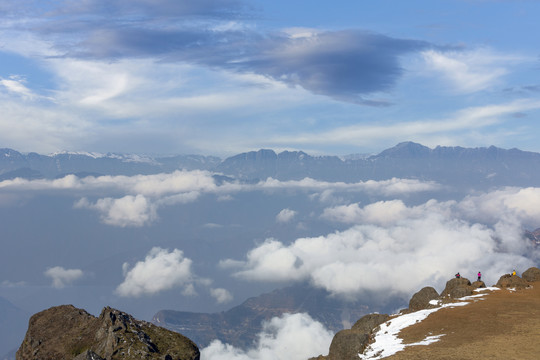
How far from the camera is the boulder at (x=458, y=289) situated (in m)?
66.6

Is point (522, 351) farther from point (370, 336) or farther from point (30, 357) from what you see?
point (30, 357)

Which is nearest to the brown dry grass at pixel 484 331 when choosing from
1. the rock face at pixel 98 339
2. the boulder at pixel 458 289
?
the boulder at pixel 458 289

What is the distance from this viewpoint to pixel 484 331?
46.7 metres

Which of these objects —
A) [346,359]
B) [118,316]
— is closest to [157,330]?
[118,316]

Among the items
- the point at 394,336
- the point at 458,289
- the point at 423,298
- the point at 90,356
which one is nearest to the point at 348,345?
the point at 394,336

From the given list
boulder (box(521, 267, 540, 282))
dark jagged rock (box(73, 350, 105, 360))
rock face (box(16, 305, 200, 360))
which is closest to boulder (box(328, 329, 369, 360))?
rock face (box(16, 305, 200, 360))

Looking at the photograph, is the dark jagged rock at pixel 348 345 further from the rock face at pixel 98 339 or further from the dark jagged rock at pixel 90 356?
the dark jagged rock at pixel 90 356

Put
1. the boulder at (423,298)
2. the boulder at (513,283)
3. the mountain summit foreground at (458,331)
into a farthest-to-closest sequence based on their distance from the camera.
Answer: the boulder at (513,283)
the boulder at (423,298)
the mountain summit foreground at (458,331)

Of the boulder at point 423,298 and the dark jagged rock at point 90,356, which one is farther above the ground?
the boulder at point 423,298

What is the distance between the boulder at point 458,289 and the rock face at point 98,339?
41.8 m

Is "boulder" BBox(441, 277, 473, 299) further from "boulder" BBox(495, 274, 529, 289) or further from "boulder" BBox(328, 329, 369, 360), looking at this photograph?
"boulder" BBox(328, 329, 369, 360)

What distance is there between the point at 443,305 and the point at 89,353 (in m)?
44.1

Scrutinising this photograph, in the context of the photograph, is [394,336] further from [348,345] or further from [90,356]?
[90,356]

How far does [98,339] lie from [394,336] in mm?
30610
